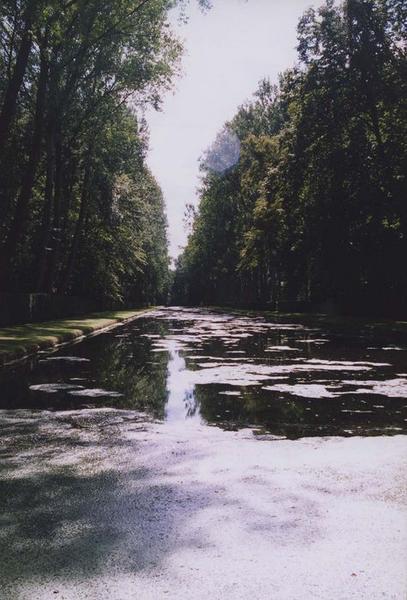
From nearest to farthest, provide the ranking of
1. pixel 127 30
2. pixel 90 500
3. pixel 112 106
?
pixel 90 500 < pixel 127 30 < pixel 112 106

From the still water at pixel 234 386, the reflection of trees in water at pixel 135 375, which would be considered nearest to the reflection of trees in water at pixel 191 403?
the still water at pixel 234 386

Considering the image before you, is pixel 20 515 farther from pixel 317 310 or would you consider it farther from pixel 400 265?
pixel 317 310

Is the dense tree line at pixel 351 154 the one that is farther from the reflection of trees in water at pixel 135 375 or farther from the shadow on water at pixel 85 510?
the shadow on water at pixel 85 510

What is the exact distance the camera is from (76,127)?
3034cm

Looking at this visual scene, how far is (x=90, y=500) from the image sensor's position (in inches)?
145

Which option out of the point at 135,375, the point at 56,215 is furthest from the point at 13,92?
the point at 135,375

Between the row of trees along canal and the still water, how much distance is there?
1202 cm

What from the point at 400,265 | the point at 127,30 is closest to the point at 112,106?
the point at 127,30

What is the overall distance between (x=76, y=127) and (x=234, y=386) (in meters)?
25.5

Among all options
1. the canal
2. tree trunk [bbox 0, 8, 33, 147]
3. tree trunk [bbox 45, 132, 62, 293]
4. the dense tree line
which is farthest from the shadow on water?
the dense tree line

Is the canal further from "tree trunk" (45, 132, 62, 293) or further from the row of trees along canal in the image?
"tree trunk" (45, 132, 62, 293)

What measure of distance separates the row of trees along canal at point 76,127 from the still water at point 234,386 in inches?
473

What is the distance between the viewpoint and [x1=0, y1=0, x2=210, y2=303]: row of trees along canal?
22.2 m

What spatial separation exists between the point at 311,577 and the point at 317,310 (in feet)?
146
